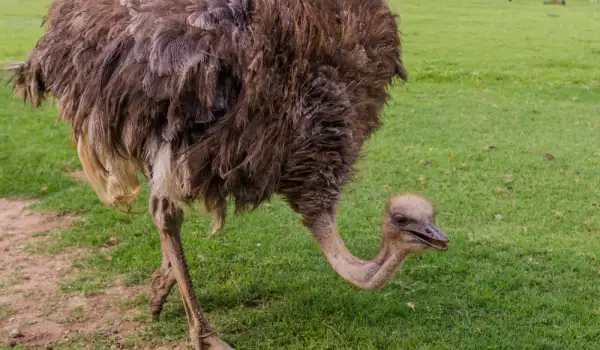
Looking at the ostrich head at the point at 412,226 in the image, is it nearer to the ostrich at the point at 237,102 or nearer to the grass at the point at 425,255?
the ostrich at the point at 237,102

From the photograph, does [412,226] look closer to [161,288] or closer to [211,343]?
[211,343]

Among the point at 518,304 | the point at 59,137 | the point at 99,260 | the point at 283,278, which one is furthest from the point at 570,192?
the point at 59,137

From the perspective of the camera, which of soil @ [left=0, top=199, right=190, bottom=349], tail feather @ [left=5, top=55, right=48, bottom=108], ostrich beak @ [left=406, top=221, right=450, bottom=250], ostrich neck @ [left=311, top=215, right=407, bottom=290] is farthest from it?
soil @ [left=0, top=199, right=190, bottom=349]

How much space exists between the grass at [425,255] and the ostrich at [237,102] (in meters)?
0.42

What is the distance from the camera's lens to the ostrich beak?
283 centimetres

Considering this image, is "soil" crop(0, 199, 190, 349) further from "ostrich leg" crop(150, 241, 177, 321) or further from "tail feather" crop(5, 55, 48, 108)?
"tail feather" crop(5, 55, 48, 108)

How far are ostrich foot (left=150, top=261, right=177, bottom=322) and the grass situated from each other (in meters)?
0.08

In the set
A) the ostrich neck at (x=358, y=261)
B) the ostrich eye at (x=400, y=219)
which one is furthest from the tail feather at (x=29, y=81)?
the ostrich eye at (x=400, y=219)

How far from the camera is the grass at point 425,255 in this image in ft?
12.6

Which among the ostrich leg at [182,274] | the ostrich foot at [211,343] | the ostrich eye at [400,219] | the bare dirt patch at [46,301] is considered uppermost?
the ostrich eye at [400,219]

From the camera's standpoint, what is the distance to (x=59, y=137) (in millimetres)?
7469

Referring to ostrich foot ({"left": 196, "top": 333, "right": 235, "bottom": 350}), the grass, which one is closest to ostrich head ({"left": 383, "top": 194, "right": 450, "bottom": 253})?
the grass

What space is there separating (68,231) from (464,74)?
771cm

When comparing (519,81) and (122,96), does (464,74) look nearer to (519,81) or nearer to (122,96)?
(519,81)
